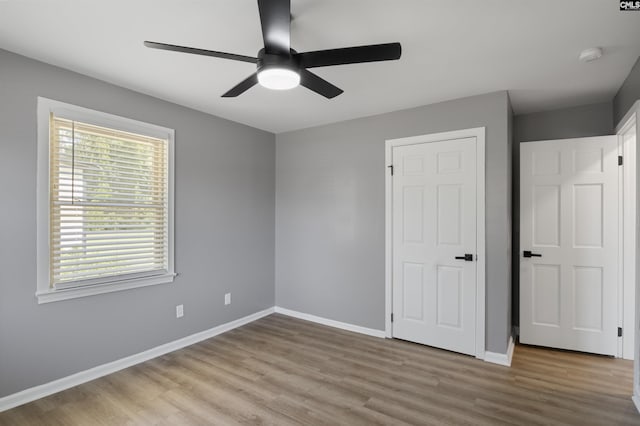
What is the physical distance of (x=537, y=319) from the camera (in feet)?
11.4

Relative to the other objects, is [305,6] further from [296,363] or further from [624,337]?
[624,337]

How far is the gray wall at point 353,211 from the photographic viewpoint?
3084 mm

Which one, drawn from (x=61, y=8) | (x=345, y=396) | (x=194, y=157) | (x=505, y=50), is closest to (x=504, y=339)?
(x=345, y=396)

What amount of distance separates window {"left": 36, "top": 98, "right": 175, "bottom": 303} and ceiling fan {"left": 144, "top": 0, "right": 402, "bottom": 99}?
1489 mm

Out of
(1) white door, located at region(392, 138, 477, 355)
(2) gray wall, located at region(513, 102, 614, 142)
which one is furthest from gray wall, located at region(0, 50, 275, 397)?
(2) gray wall, located at region(513, 102, 614, 142)

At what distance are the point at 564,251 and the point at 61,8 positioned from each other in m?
4.54

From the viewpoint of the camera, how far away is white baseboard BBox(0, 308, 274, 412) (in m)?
2.35

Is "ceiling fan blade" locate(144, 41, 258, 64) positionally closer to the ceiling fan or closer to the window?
the ceiling fan

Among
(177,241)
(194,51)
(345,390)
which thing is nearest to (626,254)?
(345,390)

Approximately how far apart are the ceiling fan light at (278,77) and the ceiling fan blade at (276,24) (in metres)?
0.09

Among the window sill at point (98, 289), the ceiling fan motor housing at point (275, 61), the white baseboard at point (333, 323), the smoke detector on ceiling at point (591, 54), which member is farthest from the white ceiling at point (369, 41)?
the white baseboard at point (333, 323)

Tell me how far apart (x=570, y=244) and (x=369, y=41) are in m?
2.90

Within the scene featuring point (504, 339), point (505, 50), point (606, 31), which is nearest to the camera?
point (606, 31)

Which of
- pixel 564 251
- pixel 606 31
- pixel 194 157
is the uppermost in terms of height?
pixel 606 31
